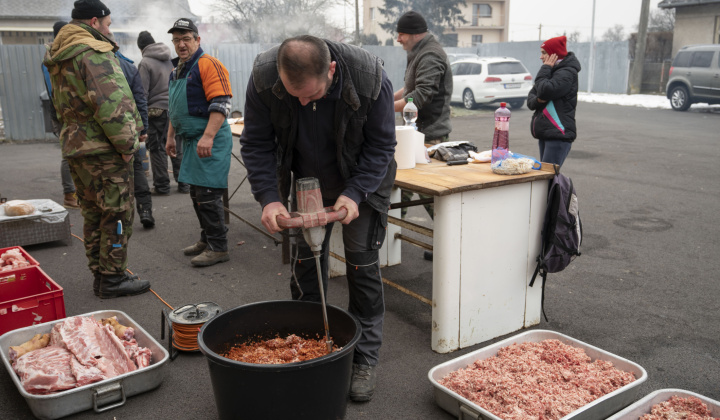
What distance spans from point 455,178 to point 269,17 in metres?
25.3

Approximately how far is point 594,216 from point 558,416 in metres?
4.36

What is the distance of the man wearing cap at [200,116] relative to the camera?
467 centimetres

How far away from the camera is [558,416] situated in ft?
8.49

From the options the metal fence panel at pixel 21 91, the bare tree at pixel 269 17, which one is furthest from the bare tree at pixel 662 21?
the metal fence panel at pixel 21 91

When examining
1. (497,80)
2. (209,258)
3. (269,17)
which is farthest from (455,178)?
(269,17)

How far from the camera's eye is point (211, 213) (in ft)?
16.5

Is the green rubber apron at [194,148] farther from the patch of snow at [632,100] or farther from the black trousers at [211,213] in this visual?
the patch of snow at [632,100]

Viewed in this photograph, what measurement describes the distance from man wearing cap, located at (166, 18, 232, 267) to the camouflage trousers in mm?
688

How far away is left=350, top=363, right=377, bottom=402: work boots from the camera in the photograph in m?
2.96

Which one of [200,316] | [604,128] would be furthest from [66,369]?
[604,128]

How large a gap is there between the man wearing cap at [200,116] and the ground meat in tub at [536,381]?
276 cm

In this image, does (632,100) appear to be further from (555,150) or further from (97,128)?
(97,128)

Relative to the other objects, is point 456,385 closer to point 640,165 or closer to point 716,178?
point 716,178

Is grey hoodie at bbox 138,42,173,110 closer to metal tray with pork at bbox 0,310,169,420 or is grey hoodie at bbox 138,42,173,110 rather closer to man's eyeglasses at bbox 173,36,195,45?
man's eyeglasses at bbox 173,36,195,45
